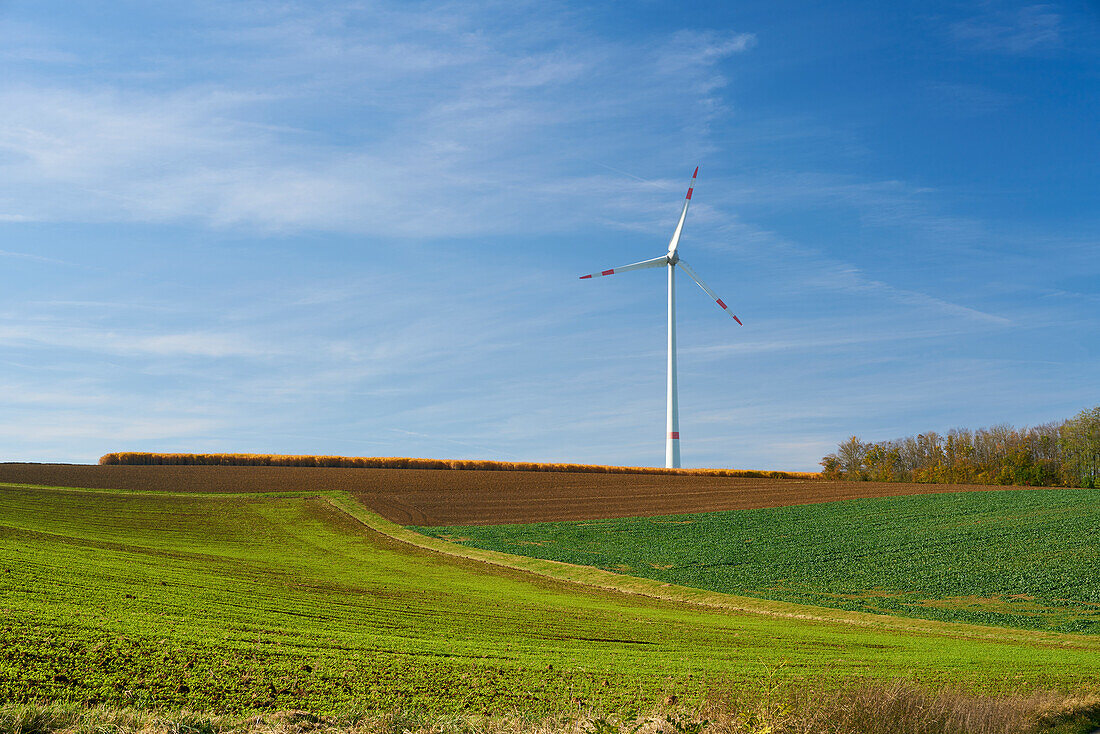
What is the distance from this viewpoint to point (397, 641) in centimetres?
1212

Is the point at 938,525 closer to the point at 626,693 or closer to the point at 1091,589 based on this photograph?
the point at 1091,589

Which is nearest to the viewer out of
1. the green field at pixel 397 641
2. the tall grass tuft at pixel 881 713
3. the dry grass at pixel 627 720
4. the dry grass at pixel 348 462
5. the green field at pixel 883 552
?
the dry grass at pixel 627 720

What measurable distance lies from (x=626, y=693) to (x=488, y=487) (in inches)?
1835

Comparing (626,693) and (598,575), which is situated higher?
(626,693)

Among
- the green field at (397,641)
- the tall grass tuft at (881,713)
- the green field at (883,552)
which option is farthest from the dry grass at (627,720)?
the green field at (883,552)

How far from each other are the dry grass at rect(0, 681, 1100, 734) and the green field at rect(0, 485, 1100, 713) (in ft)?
1.80

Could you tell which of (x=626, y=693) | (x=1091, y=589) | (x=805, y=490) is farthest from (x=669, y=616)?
(x=805, y=490)

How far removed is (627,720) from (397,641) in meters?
5.34

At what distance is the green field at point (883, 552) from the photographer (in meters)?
26.7

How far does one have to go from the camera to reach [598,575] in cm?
2886

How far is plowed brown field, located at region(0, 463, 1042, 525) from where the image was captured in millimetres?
47406

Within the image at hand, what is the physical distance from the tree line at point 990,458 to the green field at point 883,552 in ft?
90.7

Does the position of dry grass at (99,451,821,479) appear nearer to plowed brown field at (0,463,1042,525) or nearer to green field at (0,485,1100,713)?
plowed brown field at (0,463,1042,525)

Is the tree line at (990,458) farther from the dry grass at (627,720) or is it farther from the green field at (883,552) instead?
the dry grass at (627,720)
